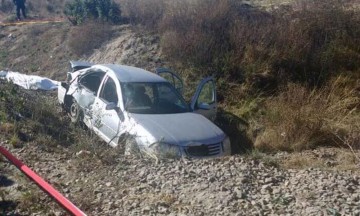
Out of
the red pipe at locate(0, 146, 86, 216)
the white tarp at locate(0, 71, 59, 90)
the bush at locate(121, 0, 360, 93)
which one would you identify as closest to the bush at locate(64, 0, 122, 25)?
the bush at locate(121, 0, 360, 93)

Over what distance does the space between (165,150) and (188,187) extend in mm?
1540

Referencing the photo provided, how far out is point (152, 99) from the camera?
8.83 metres

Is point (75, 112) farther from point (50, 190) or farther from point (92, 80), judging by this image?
point (50, 190)

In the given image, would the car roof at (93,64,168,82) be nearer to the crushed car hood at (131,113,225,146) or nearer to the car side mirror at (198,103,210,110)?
the car side mirror at (198,103,210,110)

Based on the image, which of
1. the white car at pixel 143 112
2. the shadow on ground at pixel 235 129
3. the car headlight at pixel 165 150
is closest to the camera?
the car headlight at pixel 165 150

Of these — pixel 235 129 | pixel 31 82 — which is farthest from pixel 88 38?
pixel 235 129

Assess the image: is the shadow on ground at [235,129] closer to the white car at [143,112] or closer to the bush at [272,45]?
the white car at [143,112]

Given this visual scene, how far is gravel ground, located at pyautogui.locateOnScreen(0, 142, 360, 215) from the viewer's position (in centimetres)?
510

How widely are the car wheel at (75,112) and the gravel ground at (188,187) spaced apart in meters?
2.40

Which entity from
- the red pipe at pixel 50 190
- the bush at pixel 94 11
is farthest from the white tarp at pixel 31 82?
the red pipe at pixel 50 190

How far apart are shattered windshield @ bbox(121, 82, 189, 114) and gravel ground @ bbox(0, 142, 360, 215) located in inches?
73.0

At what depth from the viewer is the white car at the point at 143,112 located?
7.41 metres

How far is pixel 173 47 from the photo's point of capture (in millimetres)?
13664

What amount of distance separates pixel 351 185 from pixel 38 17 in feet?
76.5
